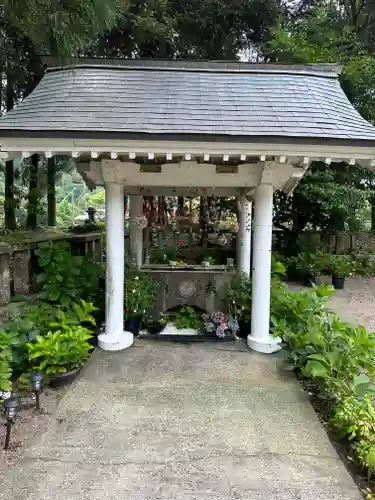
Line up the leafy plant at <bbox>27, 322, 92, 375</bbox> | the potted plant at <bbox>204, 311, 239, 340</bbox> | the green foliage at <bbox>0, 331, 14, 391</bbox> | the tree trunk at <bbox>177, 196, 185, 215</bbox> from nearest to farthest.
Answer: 1. the green foliage at <bbox>0, 331, 14, 391</bbox>
2. the leafy plant at <bbox>27, 322, 92, 375</bbox>
3. the potted plant at <bbox>204, 311, 239, 340</bbox>
4. the tree trunk at <bbox>177, 196, 185, 215</bbox>

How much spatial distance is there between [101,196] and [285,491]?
2061 cm

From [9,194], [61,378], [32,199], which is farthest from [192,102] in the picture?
[9,194]

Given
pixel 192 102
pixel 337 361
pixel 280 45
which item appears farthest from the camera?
pixel 280 45

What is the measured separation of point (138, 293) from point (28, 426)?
6.47 ft

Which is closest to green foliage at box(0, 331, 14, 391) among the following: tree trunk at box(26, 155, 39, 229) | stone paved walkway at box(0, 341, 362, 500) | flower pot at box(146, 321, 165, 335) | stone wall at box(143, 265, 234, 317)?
stone paved walkway at box(0, 341, 362, 500)

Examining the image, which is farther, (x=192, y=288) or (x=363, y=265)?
(x=363, y=265)

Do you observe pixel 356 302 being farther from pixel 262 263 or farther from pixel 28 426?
pixel 28 426

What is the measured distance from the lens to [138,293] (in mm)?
4469

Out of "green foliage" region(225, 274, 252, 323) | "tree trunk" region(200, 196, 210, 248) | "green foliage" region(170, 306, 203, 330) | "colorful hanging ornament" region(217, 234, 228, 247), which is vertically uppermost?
"tree trunk" region(200, 196, 210, 248)

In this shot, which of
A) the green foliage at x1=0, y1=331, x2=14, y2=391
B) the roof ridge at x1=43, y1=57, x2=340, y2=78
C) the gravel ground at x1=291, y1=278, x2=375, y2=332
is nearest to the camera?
the green foliage at x1=0, y1=331, x2=14, y2=391

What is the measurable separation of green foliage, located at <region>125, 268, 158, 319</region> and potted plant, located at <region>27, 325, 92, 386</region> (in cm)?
88

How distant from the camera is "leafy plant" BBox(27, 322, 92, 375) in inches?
131

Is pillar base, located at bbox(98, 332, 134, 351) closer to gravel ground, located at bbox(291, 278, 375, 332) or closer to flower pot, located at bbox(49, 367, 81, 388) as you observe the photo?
flower pot, located at bbox(49, 367, 81, 388)

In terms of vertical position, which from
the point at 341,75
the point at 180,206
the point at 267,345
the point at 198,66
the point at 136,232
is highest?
the point at 341,75
